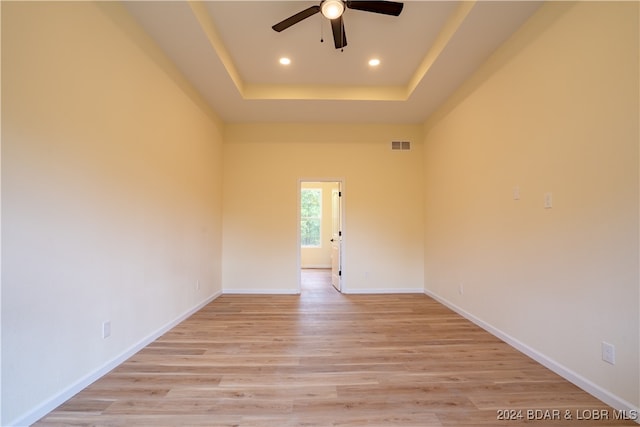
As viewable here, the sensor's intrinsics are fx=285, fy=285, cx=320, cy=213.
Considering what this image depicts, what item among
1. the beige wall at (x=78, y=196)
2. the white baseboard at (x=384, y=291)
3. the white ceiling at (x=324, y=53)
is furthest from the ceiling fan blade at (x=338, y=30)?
the white baseboard at (x=384, y=291)

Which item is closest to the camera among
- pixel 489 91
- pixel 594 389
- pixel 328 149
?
pixel 594 389

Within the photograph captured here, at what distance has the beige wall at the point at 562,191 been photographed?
1743 millimetres

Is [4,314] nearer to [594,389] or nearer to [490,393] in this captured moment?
[490,393]

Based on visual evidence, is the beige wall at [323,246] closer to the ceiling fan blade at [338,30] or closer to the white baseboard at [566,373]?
the white baseboard at [566,373]

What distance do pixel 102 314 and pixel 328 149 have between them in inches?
153

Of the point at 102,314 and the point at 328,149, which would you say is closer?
the point at 102,314

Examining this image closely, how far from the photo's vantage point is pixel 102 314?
2.16 meters

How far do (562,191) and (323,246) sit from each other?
22.3 ft

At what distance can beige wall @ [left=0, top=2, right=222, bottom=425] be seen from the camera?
154 centimetres

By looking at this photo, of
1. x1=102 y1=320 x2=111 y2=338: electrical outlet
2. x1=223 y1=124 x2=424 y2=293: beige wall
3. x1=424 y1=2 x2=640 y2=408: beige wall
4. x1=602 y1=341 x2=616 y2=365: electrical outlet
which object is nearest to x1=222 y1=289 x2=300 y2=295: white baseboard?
x1=223 y1=124 x2=424 y2=293: beige wall

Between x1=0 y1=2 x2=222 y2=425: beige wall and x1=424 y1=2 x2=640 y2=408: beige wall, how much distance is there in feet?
11.4

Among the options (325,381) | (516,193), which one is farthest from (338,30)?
(325,381)

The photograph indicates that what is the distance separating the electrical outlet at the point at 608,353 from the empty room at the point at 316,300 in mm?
12

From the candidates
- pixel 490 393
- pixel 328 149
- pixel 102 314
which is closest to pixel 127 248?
pixel 102 314
